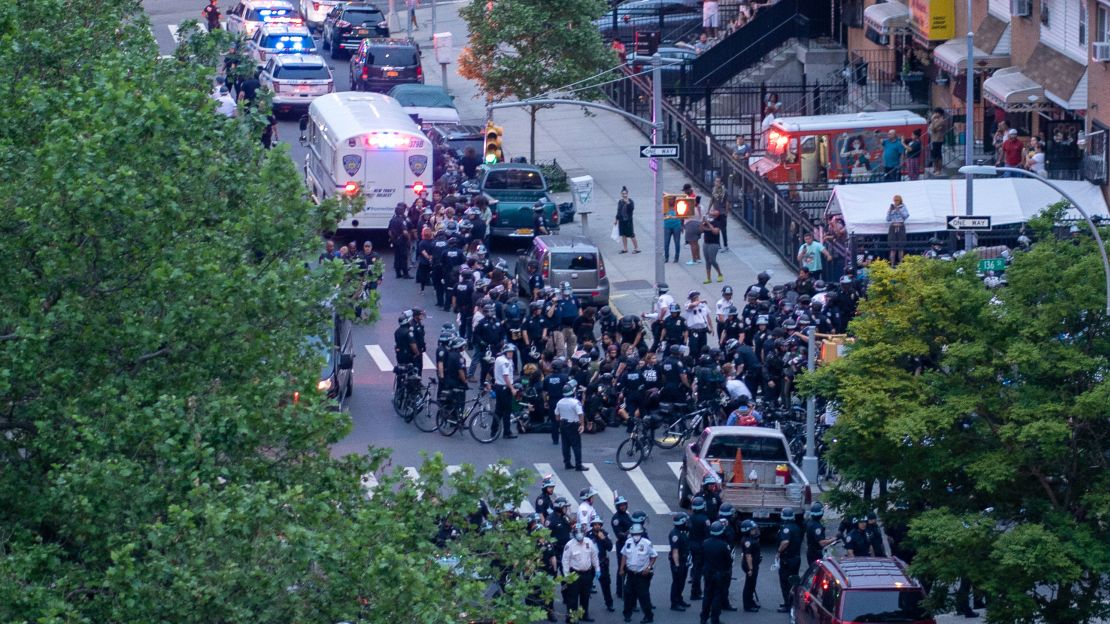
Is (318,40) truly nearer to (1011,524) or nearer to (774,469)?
(774,469)

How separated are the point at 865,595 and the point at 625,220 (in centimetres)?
2047

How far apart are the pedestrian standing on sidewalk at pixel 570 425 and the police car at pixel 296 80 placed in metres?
24.1

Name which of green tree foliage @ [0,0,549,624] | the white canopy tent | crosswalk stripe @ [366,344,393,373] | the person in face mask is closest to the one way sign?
the white canopy tent

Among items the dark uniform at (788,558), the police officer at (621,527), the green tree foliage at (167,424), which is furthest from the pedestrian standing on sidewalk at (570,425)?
the green tree foliage at (167,424)

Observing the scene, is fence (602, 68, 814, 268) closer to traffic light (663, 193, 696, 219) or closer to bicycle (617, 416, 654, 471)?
traffic light (663, 193, 696, 219)

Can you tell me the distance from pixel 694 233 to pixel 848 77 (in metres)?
13.5

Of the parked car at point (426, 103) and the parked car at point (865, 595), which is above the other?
the parked car at point (426, 103)

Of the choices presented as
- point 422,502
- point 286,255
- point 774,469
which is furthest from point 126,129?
point 774,469

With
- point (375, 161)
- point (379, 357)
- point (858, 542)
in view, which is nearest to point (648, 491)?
point (858, 542)

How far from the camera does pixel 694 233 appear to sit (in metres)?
38.9

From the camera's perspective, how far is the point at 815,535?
23.5 m

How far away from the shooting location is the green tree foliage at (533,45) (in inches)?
1832

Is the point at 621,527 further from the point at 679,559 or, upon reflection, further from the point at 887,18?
the point at 887,18

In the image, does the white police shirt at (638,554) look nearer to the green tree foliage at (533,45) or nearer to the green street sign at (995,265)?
the green street sign at (995,265)
